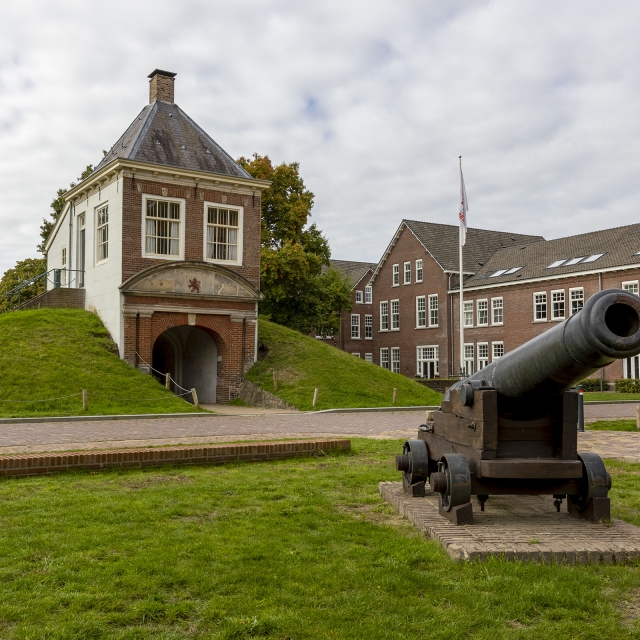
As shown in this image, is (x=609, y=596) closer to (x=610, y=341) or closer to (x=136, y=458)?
(x=610, y=341)

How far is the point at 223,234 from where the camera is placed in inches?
1073

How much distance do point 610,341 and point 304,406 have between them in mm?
19475

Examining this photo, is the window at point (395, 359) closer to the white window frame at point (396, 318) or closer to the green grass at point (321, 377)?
the white window frame at point (396, 318)

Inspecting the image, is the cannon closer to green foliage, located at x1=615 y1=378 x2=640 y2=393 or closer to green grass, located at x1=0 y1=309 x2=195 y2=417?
green grass, located at x1=0 y1=309 x2=195 y2=417

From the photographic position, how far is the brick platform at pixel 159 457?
8.75m

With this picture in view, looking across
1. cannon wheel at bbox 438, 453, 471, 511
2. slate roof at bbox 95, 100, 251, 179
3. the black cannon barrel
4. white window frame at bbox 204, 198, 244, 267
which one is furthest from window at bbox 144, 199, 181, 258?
the black cannon barrel

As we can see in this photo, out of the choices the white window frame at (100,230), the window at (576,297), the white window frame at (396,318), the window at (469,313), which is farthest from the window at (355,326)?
the white window frame at (100,230)

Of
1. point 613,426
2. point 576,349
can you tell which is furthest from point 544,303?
point 576,349

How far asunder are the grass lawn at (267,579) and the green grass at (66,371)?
14.2 metres

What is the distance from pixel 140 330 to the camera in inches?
983

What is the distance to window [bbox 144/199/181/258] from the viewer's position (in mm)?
25688

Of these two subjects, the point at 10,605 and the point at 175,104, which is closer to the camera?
the point at 10,605

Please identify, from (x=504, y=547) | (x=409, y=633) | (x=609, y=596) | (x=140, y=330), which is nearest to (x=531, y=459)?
(x=504, y=547)

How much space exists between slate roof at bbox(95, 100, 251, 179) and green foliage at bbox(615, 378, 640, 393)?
72.5ft
